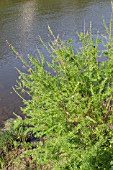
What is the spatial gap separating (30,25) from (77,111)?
43.7ft

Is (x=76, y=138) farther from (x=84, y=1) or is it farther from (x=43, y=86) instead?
(x=84, y=1)

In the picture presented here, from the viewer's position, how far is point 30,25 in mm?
16156

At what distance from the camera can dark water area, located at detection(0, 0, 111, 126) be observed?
28.3ft

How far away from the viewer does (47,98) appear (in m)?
3.62

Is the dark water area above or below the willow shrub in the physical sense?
above

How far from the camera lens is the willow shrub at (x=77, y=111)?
347 centimetres

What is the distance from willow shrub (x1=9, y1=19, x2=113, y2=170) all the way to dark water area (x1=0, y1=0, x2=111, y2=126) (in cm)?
326

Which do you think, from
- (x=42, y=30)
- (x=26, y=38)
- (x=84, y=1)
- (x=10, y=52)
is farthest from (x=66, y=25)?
(x=84, y=1)

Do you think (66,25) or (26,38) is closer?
(26,38)

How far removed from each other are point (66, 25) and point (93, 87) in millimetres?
12113

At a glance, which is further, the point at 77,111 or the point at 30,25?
the point at 30,25

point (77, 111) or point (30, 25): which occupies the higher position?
point (30, 25)

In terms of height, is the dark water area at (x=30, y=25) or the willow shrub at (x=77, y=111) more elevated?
the dark water area at (x=30, y=25)

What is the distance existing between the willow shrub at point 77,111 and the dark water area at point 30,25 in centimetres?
326
